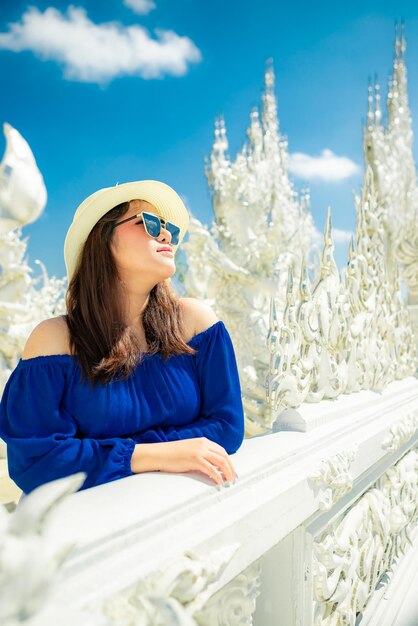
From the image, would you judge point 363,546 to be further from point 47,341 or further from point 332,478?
point 47,341

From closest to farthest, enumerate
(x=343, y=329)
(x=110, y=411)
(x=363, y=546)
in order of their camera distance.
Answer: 1. (x=110, y=411)
2. (x=363, y=546)
3. (x=343, y=329)

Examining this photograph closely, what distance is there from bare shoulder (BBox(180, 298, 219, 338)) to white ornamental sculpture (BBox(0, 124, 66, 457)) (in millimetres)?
1733

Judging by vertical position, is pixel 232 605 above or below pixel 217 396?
below

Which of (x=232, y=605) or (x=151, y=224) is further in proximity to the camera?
(x=151, y=224)

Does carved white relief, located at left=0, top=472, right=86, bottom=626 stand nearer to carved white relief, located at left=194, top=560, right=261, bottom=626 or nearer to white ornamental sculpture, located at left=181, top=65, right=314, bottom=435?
carved white relief, located at left=194, top=560, right=261, bottom=626

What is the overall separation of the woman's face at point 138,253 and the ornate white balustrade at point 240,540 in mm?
562

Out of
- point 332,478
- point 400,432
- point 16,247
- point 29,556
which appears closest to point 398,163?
point 16,247

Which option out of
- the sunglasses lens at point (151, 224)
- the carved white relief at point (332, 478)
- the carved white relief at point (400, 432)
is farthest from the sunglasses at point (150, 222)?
the carved white relief at point (400, 432)

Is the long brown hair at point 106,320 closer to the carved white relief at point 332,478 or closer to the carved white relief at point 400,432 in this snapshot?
the carved white relief at point 332,478

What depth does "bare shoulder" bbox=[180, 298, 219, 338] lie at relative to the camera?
1.50 m

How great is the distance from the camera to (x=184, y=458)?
116 centimetres

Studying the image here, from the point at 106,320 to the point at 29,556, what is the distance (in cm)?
84

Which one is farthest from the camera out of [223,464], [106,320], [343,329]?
[343,329]

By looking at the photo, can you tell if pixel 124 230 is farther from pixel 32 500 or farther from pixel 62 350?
pixel 32 500
